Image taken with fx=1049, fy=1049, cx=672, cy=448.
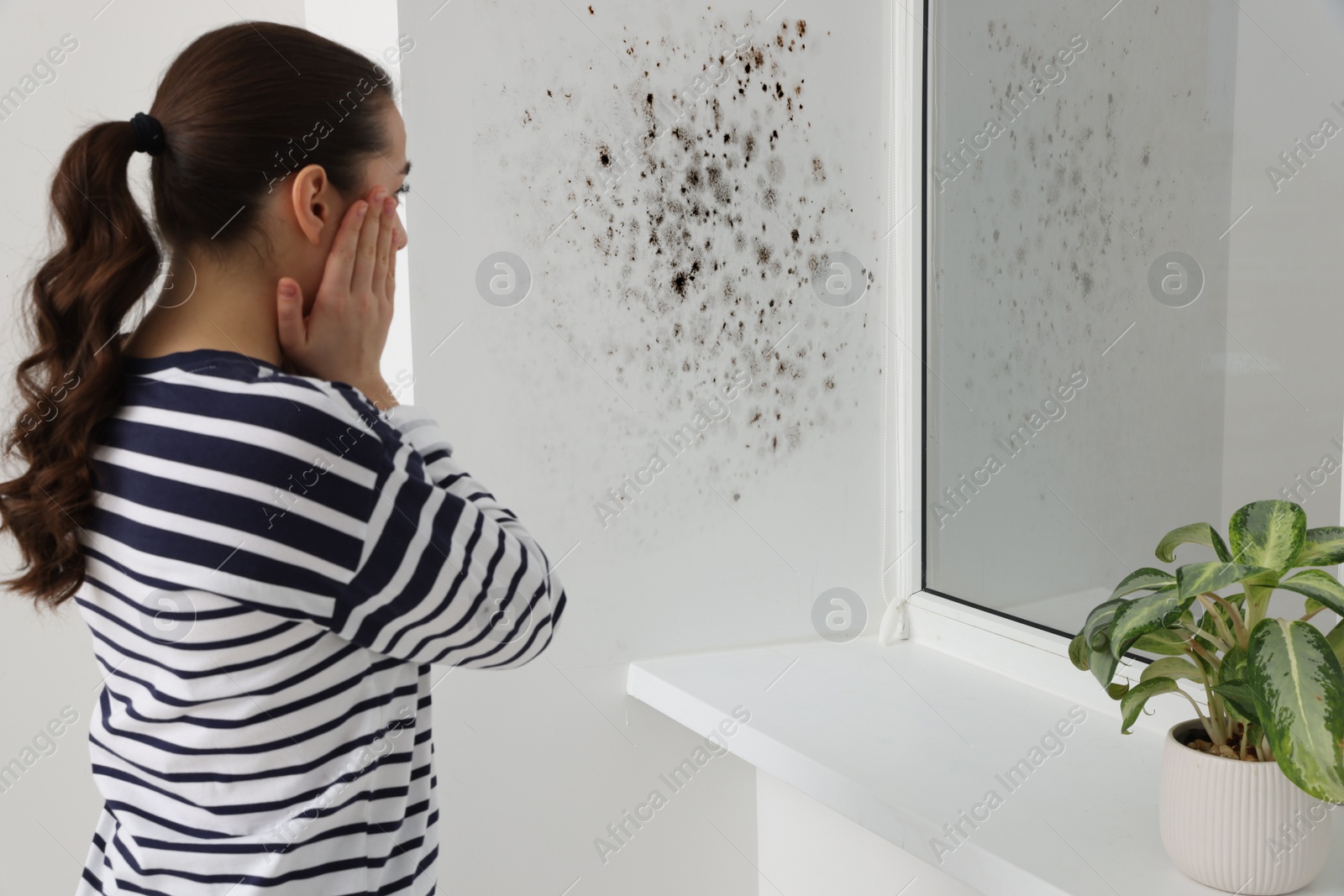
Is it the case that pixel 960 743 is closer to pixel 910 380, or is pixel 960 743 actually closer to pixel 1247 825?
pixel 1247 825

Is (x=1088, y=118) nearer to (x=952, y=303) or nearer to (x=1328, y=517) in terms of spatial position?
(x=952, y=303)

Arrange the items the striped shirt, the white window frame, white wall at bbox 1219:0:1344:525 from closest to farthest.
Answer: the striped shirt → white wall at bbox 1219:0:1344:525 → the white window frame

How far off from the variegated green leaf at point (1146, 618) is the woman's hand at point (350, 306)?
0.60m

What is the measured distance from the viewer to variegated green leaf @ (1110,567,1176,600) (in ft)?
2.87

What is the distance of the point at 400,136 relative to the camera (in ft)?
2.68

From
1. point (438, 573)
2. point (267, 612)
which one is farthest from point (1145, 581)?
point (267, 612)

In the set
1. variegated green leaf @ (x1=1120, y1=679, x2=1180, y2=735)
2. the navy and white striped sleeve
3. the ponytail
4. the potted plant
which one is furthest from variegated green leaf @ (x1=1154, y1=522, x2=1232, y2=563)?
the ponytail

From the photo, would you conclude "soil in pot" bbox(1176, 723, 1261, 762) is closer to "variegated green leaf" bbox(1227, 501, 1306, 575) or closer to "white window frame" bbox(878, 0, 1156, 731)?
"variegated green leaf" bbox(1227, 501, 1306, 575)

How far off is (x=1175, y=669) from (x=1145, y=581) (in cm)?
8

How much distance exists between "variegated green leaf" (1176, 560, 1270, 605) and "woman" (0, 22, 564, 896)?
0.48 metres

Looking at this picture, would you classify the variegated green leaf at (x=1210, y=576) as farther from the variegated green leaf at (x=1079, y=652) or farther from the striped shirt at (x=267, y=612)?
the striped shirt at (x=267, y=612)

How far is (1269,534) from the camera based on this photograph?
0.81m

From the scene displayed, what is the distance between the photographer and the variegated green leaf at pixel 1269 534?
2.61 ft

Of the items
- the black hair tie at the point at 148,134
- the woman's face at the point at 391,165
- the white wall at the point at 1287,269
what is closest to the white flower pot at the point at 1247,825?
the white wall at the point at 1287,269
